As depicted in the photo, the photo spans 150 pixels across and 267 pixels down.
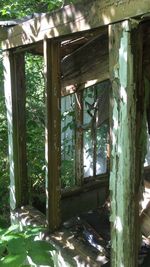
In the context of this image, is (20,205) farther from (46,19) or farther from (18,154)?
(46,19)

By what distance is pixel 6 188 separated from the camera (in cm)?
561

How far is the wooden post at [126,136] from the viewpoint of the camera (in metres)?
1.89

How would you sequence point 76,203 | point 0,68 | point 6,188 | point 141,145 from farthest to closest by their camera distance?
point 0,68
point 6,188
point 76,203
point 141,145

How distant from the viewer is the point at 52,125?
2943 millimetres

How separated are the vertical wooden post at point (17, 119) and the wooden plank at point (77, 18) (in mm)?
285

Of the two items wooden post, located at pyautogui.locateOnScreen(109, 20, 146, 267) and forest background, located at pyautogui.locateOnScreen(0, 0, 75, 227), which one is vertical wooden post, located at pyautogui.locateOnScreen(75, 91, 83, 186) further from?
wooden post, located at pyautogui.locateOnScreen(109, 20, 146, 267)

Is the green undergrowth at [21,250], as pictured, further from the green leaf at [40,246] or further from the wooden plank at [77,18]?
the wooden plank at [77,18]

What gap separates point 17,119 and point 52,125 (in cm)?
92

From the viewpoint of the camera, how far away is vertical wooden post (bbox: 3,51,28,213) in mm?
3723

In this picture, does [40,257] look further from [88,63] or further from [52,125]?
[88,63]

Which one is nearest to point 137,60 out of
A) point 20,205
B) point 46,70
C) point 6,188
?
point 46,70

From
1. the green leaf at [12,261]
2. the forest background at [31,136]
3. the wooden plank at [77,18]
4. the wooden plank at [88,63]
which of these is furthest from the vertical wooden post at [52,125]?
the forest background at [31,136]

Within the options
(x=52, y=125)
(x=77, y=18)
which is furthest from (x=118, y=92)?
(x=52, y=125)

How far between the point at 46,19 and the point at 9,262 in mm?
1808
